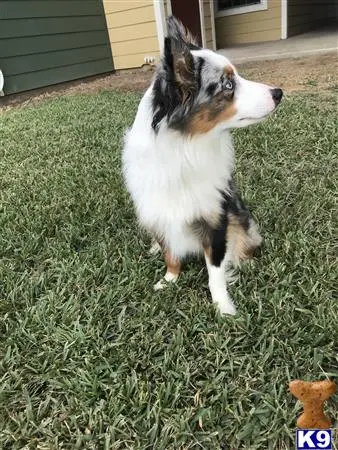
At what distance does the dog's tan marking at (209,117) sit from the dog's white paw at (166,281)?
105cm

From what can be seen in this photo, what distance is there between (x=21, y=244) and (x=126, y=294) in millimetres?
1068

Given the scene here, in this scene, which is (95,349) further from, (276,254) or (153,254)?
(276,254)

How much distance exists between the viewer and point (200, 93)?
1.98m

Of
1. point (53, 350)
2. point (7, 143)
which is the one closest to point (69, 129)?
point (7, 143)

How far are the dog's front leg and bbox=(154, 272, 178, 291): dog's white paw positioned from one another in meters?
0.35

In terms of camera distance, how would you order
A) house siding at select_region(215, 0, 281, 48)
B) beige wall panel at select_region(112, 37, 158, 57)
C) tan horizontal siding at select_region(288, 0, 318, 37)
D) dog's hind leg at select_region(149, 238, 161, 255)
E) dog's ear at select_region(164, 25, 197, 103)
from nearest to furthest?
dog's ear at select_region(164, 25, 197, 103) → dog's hind leg at select_region(149, 238, 161, 255) → beige wall panel at select_region(112, 37, 158, 57) → house siding at select_region(215, 0, 281, 48) → tan horizontal siding at select_region(288, 0, 318, 37)

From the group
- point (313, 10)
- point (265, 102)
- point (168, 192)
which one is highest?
point (265, 102)

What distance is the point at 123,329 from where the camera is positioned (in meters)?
2.33

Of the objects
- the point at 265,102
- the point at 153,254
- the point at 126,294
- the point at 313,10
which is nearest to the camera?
the point at 265,102

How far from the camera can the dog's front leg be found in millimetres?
2365

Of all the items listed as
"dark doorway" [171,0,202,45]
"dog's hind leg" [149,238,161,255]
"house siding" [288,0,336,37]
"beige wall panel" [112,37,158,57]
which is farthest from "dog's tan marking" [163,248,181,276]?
"house siding" [288,0,336,37]

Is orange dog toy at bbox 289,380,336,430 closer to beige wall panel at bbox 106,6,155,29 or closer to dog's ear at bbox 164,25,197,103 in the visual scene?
dog's ear at bbox 164,25,197,103

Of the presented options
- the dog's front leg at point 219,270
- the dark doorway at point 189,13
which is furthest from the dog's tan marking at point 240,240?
the dark doorway at point 189,13

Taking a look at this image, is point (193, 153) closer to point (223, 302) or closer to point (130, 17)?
point (223, 302)
